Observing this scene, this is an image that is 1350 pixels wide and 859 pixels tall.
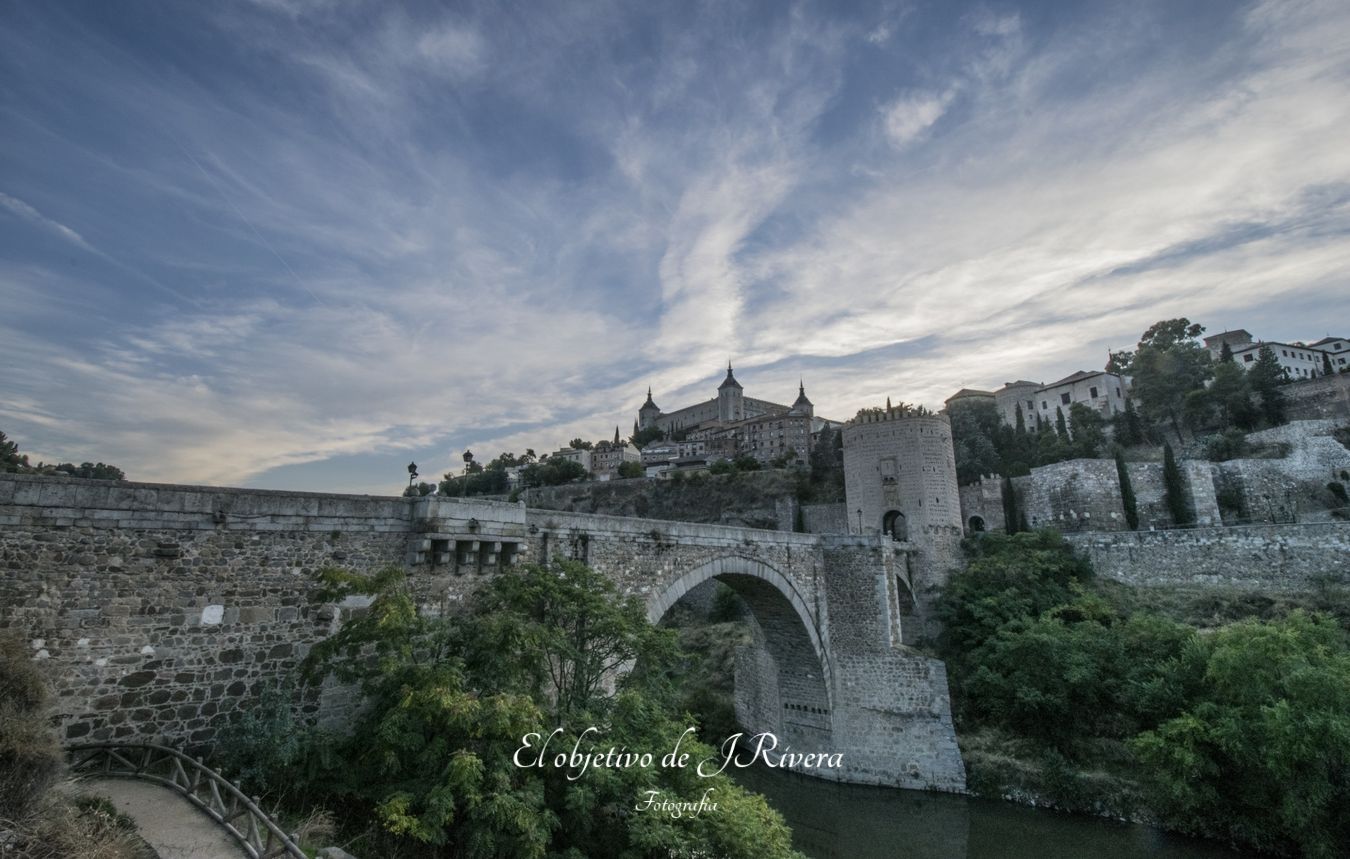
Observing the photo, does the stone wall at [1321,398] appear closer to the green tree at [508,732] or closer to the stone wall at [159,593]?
the green tree at [508,732]

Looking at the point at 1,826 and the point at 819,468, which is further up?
the point at 819,468

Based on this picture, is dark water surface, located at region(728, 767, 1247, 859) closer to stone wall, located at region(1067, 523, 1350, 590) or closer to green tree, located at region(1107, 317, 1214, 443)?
stone wall, located at region(1067, 523, 1350, 590)

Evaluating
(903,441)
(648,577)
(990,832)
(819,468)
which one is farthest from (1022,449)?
(648,577)

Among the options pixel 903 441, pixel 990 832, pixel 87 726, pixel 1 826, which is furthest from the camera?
pixel 903 441

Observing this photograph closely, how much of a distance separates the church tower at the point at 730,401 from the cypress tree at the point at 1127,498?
78.5 metres

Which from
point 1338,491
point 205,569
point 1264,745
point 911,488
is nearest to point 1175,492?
point 1338,491

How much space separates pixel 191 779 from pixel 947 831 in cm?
1844

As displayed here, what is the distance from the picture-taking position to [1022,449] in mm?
47969

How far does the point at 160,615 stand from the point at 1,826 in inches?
138

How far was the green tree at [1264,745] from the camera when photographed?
13.5 m

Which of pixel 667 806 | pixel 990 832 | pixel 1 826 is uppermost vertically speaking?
pixel 1 826

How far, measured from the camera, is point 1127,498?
110 feet

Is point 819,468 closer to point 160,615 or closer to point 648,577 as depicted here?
point 648,577

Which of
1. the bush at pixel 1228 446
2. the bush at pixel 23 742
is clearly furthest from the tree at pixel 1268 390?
the bush at pixel 23 742
